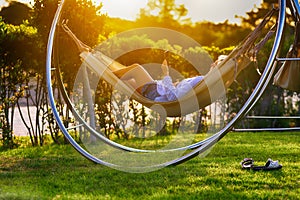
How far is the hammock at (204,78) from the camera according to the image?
3.61m

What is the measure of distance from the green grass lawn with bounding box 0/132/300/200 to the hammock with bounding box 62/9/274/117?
0.48 metres

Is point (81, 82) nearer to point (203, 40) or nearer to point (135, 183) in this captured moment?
point (135, 183)

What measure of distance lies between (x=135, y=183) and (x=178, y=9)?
14607 mm

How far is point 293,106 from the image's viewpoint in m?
7.52

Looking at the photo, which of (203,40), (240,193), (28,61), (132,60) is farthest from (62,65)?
(203,40)

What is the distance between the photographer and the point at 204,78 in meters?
3.68

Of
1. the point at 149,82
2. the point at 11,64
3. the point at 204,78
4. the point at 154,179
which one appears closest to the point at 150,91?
the point at 149,82

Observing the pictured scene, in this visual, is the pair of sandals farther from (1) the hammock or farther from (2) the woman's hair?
(2) the woman's hair

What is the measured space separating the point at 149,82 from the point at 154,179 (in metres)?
0.92

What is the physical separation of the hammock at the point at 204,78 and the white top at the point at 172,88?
96 mm

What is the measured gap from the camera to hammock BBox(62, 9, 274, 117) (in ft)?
11.8

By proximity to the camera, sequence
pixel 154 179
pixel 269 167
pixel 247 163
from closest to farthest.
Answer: pixel 154 179, pixel 269 167, pixel 247 163

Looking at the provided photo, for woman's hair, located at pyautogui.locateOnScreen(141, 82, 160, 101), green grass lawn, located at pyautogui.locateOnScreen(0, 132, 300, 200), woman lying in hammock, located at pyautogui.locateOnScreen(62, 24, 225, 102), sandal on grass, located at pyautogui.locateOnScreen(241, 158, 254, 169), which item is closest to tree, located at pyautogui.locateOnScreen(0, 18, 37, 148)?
green grass lawn, located at pyautogui.locateOnScreen(0, 132, 300, 200)

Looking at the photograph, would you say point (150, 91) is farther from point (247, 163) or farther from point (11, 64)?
point (11, 64)
